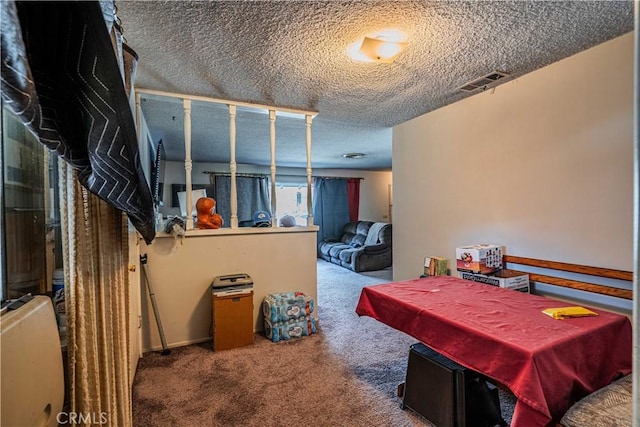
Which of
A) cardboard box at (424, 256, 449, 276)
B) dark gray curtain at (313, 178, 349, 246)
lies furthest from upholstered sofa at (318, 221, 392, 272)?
cardboard box at (424, 256, 449, 276)

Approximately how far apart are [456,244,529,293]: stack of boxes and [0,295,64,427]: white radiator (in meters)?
2.60

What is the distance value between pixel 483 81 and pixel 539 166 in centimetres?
83

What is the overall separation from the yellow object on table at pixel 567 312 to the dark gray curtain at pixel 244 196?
5.49 meters

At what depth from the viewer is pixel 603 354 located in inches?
52.2

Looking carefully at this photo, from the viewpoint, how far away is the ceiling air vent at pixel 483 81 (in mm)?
2414

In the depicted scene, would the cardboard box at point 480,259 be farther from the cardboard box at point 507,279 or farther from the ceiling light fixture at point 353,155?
the ceiling light fixture at point 353,155

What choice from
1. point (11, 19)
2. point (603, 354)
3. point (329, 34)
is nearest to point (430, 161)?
point (329, 34)

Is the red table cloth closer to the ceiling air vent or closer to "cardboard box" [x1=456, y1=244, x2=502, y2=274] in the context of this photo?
"cardboard box" [x1=456, y1=244, x2=502, y2=274]

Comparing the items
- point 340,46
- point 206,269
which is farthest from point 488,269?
point 206,269

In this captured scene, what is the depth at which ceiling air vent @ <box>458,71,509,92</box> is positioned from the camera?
2.41 metres

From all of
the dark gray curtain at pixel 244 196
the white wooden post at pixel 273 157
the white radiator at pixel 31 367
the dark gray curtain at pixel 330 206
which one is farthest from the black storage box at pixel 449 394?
the dark gray curtain at pixel 330 206

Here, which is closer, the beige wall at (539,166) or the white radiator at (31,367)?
the white radiator at (31,367)

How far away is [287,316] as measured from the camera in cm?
280

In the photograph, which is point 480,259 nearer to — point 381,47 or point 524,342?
point 524,342
